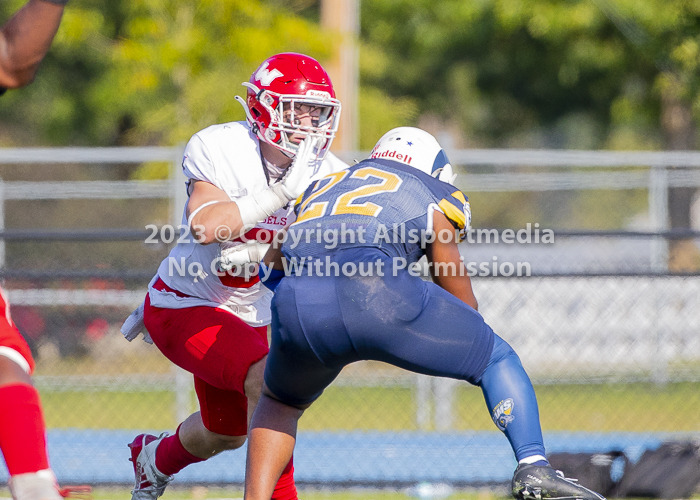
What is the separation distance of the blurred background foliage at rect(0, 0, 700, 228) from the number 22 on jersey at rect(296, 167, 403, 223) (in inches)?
160

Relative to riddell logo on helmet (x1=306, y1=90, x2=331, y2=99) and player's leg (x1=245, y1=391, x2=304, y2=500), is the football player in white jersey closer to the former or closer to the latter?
riddell logo on helmet (x1=306, y1=90, x2=331, y2=99)

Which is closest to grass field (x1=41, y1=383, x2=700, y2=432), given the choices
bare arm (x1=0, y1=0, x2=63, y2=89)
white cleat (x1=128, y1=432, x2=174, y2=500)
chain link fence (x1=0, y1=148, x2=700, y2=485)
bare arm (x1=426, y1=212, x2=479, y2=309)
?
chain link fence (x1=0, y1=148, x2=700, y2=485)

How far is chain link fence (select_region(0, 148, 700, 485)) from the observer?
6090 millimetres

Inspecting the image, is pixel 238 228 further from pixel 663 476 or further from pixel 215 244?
pixel 663 476

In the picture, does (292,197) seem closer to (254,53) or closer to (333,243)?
(333,243)

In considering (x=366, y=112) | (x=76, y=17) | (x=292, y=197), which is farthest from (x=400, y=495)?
(x=366, y=112)

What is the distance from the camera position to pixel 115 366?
8141mm

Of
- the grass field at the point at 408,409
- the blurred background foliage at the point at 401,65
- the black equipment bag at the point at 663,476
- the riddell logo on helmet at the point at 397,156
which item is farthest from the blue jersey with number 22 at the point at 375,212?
the grass field at the point at 408,409

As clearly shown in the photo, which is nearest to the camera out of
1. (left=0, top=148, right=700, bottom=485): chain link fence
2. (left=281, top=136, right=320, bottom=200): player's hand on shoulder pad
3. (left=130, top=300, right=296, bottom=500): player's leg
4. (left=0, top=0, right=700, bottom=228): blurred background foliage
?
(left=281, top=136, right=320, bottom=200): player's hand on shoulder pad

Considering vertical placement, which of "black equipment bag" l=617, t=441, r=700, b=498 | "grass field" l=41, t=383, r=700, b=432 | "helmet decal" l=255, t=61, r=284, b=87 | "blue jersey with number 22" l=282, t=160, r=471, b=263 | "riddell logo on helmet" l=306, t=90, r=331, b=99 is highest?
"helmet decal" l=255, t=61, r=284, b=87

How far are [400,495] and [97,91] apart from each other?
1055cm

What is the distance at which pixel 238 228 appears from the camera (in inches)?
116

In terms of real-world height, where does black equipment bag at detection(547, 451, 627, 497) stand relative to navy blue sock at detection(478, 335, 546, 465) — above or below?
below

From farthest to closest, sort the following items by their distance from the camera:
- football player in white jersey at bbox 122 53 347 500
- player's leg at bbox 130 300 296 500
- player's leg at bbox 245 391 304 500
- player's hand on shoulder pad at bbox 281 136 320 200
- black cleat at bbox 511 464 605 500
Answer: player's leg at bbox 130 300 296 500
football player in white jersey at bbox 122 53 347 500
player's hand on shoulder pad at bbox 281 136 320 200
player's leg at bbox 245 391 304 500
black cleat at bbox 511 464 605 500
